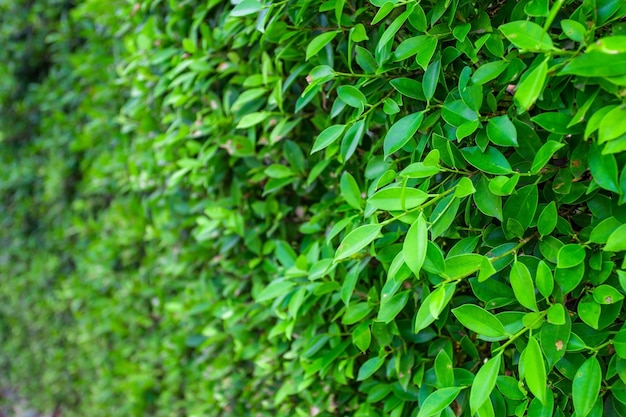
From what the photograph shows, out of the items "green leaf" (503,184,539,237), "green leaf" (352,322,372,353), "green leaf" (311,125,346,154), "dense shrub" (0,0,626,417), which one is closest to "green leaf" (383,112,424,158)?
"dense shrub" (0,0,626,417)

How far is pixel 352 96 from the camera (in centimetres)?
108

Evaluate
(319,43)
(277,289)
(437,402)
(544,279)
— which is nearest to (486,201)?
(544,279)

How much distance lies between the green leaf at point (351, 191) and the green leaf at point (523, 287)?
1.26ft

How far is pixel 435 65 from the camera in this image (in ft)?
3.29

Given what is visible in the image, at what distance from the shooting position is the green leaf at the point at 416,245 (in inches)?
34.3

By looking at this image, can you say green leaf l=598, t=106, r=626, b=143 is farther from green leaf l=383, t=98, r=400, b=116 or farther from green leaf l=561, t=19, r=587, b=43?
green leaf l=383, t=98, r=400, b=116

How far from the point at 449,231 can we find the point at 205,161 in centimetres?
85

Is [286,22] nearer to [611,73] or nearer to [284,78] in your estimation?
[284,78]

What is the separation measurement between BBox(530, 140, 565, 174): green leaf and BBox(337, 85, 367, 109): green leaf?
1.15ft

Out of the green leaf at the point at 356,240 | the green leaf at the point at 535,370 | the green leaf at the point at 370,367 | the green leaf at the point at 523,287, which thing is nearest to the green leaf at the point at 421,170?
the green leaf at the point at 356,240

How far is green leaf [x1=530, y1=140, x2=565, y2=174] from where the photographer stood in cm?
82

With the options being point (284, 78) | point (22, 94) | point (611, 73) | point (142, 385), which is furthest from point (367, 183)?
point (22, 94)

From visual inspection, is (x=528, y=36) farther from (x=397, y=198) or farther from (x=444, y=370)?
(x=444, y=370)

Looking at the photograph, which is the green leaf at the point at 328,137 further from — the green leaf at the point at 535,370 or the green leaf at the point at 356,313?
the green leaf at the point at 535,370
